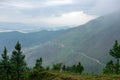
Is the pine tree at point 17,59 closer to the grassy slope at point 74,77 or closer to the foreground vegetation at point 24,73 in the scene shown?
the foreground vegetation at point 24,73

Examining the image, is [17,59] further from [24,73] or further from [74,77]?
[74,77]

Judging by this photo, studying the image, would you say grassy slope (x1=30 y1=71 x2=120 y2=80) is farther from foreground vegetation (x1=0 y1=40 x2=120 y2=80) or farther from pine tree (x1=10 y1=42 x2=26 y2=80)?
pine tree (x1=10 y1=42 x2=26 y2=80)

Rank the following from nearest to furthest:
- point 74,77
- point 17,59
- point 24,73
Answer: point 74,77 → point 17,59 → point 24,73

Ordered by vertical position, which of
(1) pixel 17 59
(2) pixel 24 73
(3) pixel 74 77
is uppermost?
(1) pixel 17 59

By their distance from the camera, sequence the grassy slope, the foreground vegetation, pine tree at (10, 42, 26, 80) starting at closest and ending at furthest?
the grassy slope
the foreground vegetation
pine tree at (10, 42, 26, 80)

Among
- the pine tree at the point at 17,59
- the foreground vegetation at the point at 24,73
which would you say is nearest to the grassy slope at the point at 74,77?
the foreground vegetation at the point at 24,73

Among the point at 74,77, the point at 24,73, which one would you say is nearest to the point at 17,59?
the point at 24,73

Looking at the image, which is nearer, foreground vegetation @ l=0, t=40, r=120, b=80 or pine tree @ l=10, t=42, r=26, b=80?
foreground vegetation @ l=0, t=40, r=120, b=80

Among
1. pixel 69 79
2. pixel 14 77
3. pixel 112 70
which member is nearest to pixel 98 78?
pixel 69 79

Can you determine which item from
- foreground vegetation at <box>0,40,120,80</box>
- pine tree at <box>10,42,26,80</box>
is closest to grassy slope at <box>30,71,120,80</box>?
foreground vegetation at <box>0,40,120,80</box>

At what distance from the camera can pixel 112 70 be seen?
Answer: 146m

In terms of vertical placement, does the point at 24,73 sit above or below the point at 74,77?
above

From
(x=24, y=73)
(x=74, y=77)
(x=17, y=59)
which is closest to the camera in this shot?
(x=74, y=77)

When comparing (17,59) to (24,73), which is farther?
(24,73)
